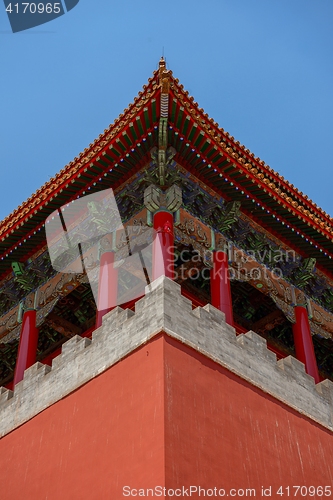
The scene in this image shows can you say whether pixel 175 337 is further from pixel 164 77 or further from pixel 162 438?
pixel 164 77

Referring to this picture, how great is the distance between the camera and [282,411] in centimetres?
1106

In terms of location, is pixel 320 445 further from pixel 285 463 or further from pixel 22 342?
pixel 22 342

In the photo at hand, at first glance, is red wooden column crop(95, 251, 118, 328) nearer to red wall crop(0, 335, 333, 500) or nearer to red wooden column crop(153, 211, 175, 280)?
red wooden column crop(153, 211, 175, 280)

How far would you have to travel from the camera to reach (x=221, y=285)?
12930 mm

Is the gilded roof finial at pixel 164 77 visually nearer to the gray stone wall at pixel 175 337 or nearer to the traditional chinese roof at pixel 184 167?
the traditional chinese roof at pixel 184 167

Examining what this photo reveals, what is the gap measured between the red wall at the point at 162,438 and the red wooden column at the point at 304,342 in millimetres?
2046

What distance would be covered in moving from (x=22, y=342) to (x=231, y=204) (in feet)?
15.5

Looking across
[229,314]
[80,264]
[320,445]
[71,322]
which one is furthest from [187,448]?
[71,322]

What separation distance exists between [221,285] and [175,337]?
2977 millimetres

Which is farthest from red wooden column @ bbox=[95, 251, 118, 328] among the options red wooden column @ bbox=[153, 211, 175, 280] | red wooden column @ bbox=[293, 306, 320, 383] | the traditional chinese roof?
red wooden column @ bbox=[293, 306, 320, 383]

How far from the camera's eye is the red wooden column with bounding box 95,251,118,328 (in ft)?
40.6

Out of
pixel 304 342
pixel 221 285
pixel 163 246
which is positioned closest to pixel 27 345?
pixel 163 246

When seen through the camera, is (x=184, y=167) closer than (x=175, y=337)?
No

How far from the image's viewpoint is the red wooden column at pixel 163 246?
1179cm
